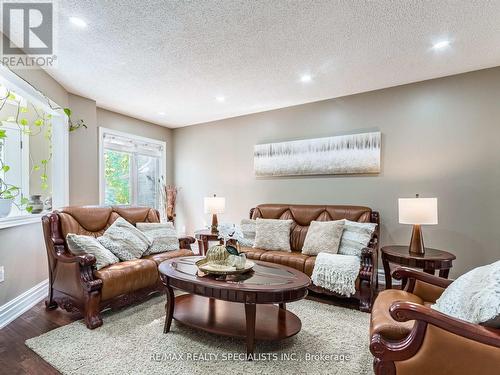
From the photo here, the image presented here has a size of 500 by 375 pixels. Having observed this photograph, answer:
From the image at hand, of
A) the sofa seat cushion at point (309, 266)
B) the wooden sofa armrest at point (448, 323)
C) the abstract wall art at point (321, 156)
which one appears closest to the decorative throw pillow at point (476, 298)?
the wooden sofa armrest at point (448, 323)

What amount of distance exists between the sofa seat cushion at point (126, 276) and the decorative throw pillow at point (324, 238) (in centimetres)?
185

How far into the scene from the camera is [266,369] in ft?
6.17

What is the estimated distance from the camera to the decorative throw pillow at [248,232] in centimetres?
395

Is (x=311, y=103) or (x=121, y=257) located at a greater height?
(x=311, y=103)

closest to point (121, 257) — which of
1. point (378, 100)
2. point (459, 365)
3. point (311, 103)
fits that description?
point (459, 365)

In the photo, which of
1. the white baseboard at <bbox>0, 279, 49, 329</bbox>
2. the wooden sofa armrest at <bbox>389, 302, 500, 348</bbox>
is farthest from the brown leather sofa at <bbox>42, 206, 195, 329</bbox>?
the wooden sofa armrest at <bbox>389, 302, 500, 348</bbox>

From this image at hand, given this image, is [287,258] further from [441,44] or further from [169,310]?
[441,44]

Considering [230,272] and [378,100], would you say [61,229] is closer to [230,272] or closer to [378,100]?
[230,272]

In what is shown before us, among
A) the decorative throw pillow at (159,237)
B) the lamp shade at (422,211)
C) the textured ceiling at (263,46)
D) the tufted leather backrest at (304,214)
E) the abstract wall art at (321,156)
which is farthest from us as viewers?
the abstract wall art at (321,156)

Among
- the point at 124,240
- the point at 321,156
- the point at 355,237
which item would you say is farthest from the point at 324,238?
the point at 124,240

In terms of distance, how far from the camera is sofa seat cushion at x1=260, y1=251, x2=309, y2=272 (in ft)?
10.4

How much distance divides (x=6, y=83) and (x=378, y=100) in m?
4.26

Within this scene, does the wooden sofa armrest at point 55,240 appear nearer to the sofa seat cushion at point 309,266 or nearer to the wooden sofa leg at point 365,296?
the sofa seat cushion at point 309,266

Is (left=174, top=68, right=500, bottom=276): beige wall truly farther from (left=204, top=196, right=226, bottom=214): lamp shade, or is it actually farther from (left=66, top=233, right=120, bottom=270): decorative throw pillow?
(left=66, top=233, right=120, bottom=270): decorative throw pillow
